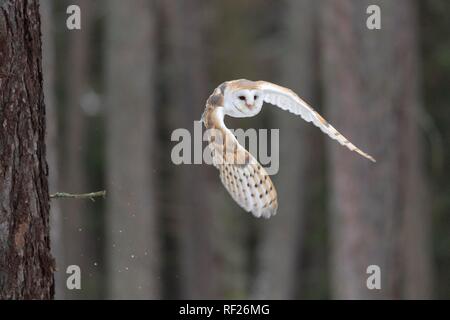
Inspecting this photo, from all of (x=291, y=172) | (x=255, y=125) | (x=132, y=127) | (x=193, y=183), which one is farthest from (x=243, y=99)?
(x=255, y=125)

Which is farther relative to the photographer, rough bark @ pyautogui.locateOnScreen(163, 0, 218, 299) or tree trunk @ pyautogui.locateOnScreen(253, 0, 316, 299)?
tree trunk @ pyautogui.locateOnScreen(253, 0, 316, 299)

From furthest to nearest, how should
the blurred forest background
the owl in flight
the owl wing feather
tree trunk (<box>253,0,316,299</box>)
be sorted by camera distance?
tree trunk (<box>253,0,316,299</box>) < the blurred forest background < the owl wing feather < the owl in flight

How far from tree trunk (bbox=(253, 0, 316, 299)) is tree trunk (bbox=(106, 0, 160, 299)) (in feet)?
13.3

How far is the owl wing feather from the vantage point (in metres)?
5.07

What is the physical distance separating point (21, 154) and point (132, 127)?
13127mm

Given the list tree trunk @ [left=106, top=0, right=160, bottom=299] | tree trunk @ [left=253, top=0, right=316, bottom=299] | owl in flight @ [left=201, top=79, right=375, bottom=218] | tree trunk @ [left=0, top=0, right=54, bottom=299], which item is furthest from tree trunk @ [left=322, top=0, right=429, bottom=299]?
→ tree trunk @ [left=253, top=0, right=316, bottom=299]

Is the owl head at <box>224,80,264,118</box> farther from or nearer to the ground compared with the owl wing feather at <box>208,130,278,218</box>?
farther from the ground

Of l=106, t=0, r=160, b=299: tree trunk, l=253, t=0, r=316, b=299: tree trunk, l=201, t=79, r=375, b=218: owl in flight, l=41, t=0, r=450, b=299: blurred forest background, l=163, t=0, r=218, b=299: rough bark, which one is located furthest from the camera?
l=253, t=0, r=316, b=299: tree trunk

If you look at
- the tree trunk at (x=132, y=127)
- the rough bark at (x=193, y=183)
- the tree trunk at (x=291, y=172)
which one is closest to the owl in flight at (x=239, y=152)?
the tree trunk at (x=132, y=127)

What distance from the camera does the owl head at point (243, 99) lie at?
4.83 meters

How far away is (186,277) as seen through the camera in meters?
20.2

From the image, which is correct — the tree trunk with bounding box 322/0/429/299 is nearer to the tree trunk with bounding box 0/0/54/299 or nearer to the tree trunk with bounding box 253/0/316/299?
the tree trunk with bounding box 0/0/54/299

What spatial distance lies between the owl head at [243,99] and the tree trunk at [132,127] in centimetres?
1213
